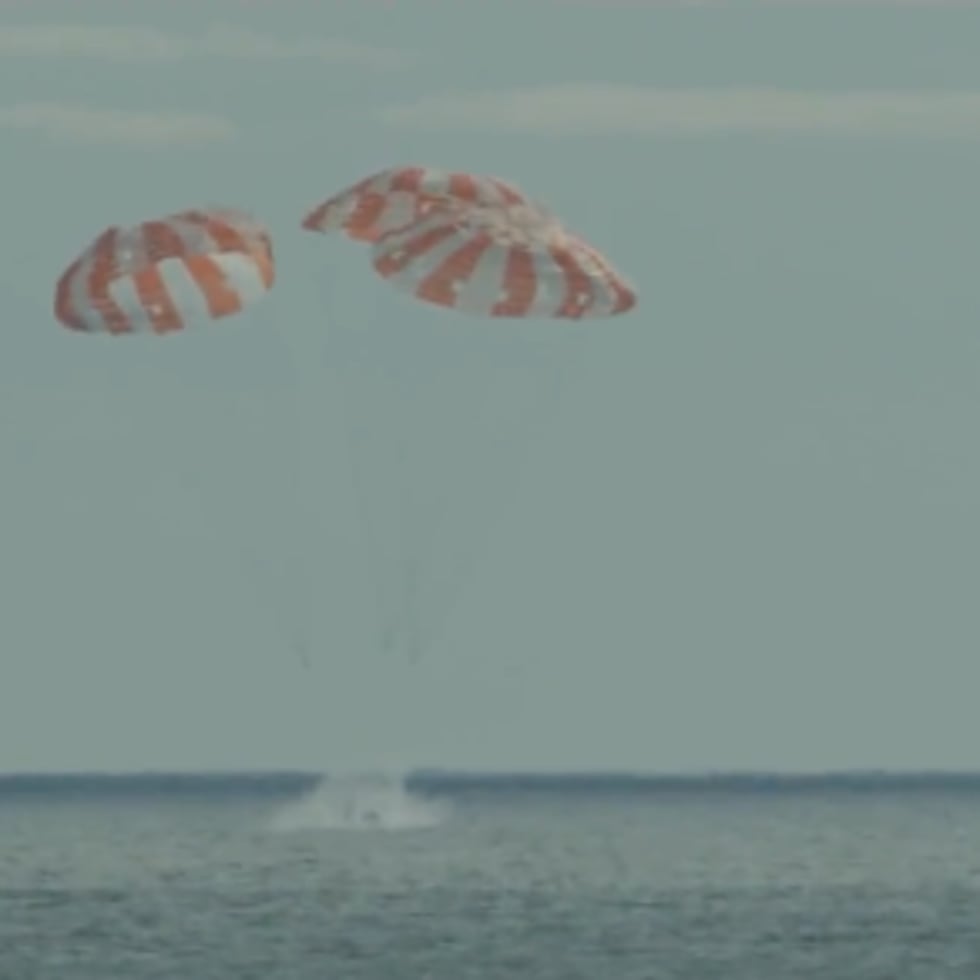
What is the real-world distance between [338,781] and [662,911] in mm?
36744

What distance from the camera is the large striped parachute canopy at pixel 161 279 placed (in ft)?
194

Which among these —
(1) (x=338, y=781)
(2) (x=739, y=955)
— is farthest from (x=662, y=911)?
(1) (x=338, y=781)

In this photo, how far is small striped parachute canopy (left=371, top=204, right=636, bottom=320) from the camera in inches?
2266

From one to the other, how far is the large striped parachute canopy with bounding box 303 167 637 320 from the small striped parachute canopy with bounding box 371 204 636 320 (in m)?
0.01

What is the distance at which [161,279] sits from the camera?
59.3 metres

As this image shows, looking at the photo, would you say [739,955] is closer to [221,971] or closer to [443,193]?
[221,971]

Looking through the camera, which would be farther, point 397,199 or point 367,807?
point 367,807

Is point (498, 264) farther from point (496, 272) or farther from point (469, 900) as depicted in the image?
point (469, 900)

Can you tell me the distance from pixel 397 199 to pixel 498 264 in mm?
3603

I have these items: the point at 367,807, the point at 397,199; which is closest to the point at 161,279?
the point at 397,199

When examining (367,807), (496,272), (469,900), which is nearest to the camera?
(496,272)

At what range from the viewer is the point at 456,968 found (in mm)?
70125

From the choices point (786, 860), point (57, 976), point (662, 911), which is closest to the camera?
point (57, 976)

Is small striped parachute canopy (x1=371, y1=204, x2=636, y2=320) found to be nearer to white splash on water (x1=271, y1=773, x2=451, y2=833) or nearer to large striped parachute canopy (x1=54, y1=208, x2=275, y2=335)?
large striped parachute canopy (x1=54, y1=208, x2=275, y2=335)
